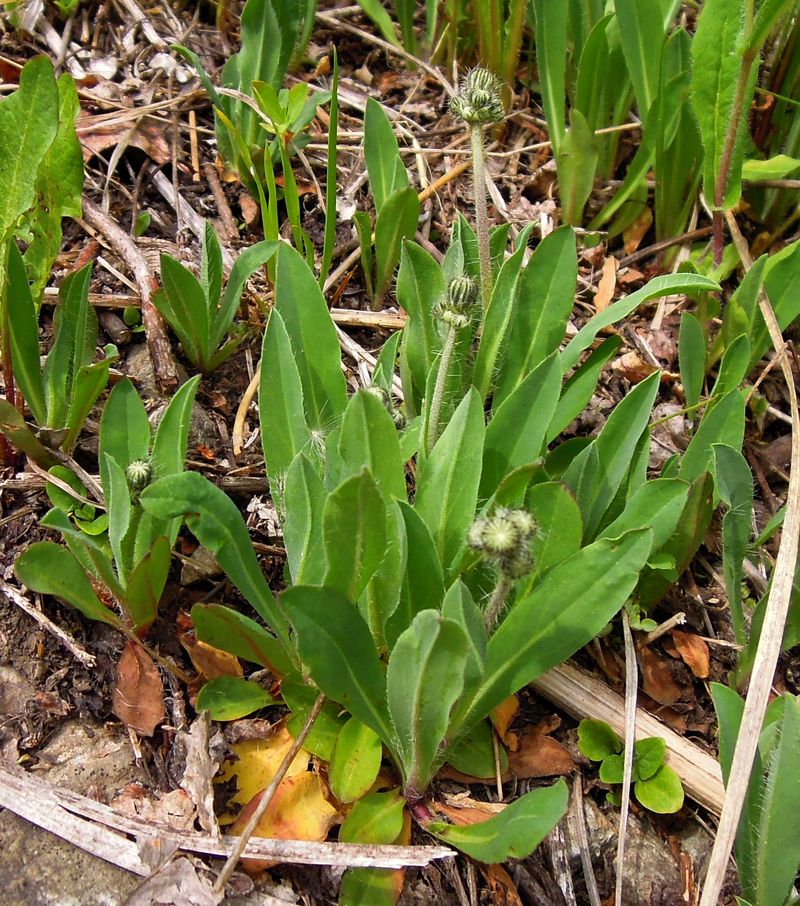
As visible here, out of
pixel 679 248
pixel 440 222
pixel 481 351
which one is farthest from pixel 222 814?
pixel 679 248

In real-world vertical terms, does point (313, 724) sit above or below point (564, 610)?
below

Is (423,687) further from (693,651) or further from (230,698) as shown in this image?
(693,651)

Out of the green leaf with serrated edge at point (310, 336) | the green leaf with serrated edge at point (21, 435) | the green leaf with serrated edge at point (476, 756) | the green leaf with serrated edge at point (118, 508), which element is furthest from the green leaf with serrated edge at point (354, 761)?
the green leaf with serrated edge at point (21, 435)

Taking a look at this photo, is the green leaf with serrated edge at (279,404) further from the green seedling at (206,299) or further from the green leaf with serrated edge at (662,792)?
the green leaf with serrated edge at (662,792)

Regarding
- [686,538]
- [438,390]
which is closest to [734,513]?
[686,538]

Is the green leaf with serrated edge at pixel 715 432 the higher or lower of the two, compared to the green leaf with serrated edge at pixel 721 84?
lower

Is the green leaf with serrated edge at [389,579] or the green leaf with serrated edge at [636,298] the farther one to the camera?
the green leaf with serrated edge at [636,298]
